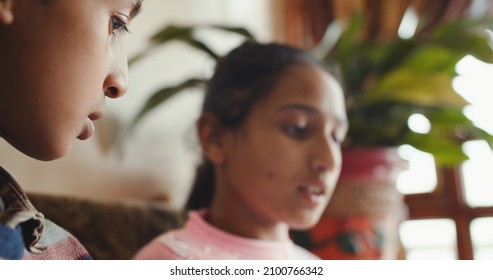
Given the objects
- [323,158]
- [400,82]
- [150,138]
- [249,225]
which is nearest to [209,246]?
[249,225]

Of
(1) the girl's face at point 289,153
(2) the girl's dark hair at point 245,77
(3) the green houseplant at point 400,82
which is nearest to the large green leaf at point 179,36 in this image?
(3) the green houseplant at point 400,82

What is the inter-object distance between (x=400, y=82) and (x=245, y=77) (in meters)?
0.40

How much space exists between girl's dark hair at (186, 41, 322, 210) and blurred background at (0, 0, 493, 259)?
7.7 inches

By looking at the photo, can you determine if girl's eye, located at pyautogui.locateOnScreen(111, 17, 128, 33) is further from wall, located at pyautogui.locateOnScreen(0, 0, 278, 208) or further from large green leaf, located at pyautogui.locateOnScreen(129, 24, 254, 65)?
large green leaf, located at pyautogui.locateOnScreen(129, 24, 254, 65)

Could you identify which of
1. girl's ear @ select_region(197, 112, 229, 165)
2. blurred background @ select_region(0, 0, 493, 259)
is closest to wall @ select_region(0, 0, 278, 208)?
blurred background @ select_region(0, 0, 493, 259)

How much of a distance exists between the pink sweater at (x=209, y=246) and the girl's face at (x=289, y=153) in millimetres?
36

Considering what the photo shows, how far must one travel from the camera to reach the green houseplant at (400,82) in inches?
39.2

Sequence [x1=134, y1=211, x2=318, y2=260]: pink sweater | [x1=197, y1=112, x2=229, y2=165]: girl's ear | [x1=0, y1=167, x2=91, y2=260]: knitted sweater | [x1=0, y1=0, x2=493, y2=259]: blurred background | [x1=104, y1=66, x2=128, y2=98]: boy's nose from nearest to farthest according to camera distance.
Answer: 1. [x1=0, y1=167, x2=91, y2=260]: knitted sweater
2. [x1=104, y1=66, x2=128, y2=98]: boy's nose
3. [x1=134, y1=211, x2=318, y2=260]: pink sweater
4. [x1=197, y1=112, x2=229, y2=165]: girl's ear
5. [x1=0, y1=0, x2=493, y2=259]: blurred background

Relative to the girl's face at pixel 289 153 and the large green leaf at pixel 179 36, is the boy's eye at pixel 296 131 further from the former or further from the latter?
the large green leaf at pixel 179 36

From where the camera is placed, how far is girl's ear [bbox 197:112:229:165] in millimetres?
735

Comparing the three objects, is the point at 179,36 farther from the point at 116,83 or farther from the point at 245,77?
the point at 116,83

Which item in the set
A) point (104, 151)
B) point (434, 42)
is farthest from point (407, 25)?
point (104, 151)

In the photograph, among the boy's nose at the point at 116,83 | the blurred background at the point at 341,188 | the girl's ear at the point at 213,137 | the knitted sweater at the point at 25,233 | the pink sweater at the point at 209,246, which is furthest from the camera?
the blurred background at the point at 341,188
